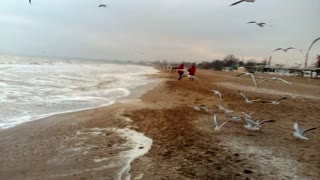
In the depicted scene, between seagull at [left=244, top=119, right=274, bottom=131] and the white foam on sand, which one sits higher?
seagull at [left=244, top=119, right=274, bottom=131]

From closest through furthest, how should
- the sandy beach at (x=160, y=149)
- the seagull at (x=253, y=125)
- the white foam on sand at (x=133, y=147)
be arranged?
the sandy beach at (x=160, y=149) → the white foam on sand at (x=133, y=147) → the seagull at (x=253, y=125)

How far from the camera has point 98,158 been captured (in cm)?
760

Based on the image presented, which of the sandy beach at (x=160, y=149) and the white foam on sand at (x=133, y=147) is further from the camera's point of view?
the white foam on sand at (x=133, y=147)

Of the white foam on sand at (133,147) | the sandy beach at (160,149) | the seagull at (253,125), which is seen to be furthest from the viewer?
the seagull at (253,125)

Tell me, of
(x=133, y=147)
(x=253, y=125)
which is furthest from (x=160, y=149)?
(x=253, y=125)

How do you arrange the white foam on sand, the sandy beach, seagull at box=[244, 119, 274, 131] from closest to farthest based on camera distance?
1. the sandy beach
2. the white foam on sand
3. seagull at box=[244, 119, 274, 131]

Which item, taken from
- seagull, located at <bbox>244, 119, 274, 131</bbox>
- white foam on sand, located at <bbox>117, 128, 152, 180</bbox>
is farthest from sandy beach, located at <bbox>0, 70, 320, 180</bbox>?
seagull, located at <bbox>244, 119, 274, 131</bbox>

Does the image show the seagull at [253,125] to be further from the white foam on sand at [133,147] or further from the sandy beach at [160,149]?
the white foam on sand at [133,147]

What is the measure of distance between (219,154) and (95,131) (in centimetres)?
399

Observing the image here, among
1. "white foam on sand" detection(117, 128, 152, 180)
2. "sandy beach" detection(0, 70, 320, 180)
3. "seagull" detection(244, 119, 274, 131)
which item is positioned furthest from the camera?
"seagull" detection(244, 119, 274, 131)

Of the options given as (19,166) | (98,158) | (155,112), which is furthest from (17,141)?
(155,112)

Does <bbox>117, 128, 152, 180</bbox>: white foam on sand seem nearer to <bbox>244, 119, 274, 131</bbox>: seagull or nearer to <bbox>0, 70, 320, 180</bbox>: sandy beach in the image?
<bbox>0, 70, 320, 180</bbox>: sandy beach

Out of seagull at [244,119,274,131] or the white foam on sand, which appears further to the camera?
seagull at [244,119,274,131]

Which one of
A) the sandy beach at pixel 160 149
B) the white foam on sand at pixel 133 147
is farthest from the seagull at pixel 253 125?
the white foam on sand at pixel 133 147
